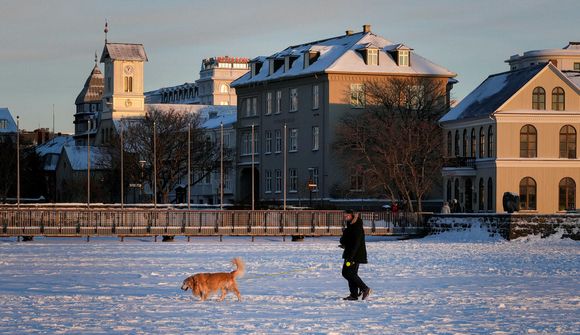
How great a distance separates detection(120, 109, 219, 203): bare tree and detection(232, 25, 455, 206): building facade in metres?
5.93

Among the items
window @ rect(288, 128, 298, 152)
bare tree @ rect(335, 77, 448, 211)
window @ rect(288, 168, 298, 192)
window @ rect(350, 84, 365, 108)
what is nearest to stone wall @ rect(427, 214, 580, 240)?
bare tree @ rect(335, 77, 448, 211)

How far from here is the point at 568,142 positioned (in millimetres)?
83625

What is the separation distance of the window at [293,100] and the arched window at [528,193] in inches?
1106

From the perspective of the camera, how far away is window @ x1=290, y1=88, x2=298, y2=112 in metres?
107

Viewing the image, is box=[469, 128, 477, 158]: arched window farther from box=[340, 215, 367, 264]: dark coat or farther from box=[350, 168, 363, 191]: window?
box=[340, 215, 367, 264]: dark coat

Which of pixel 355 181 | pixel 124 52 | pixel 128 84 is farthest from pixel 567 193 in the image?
pixel 124 52

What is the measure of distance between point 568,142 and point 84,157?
72752 millimetres

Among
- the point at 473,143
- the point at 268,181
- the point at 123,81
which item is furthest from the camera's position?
the point at 123,81

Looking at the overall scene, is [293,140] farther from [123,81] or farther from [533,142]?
[123,81]

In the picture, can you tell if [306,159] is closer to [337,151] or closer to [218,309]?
[337,151]

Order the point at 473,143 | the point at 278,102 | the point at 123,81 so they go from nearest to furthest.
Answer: the point at 473,143, the point at 278,102, the point at 123,81

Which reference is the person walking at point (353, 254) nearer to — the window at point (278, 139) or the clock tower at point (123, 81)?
the window at point (278, 139)

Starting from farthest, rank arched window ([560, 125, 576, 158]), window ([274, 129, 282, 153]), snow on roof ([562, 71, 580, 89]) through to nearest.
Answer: window ([274, 129, 282, 153]) → snow on roof ([562, 71, 580, 89]) → arched window ([560, 125, 576, 158])

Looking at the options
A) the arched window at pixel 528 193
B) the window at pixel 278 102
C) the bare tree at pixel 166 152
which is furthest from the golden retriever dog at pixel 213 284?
→ the bare tree at pixel 166 152
